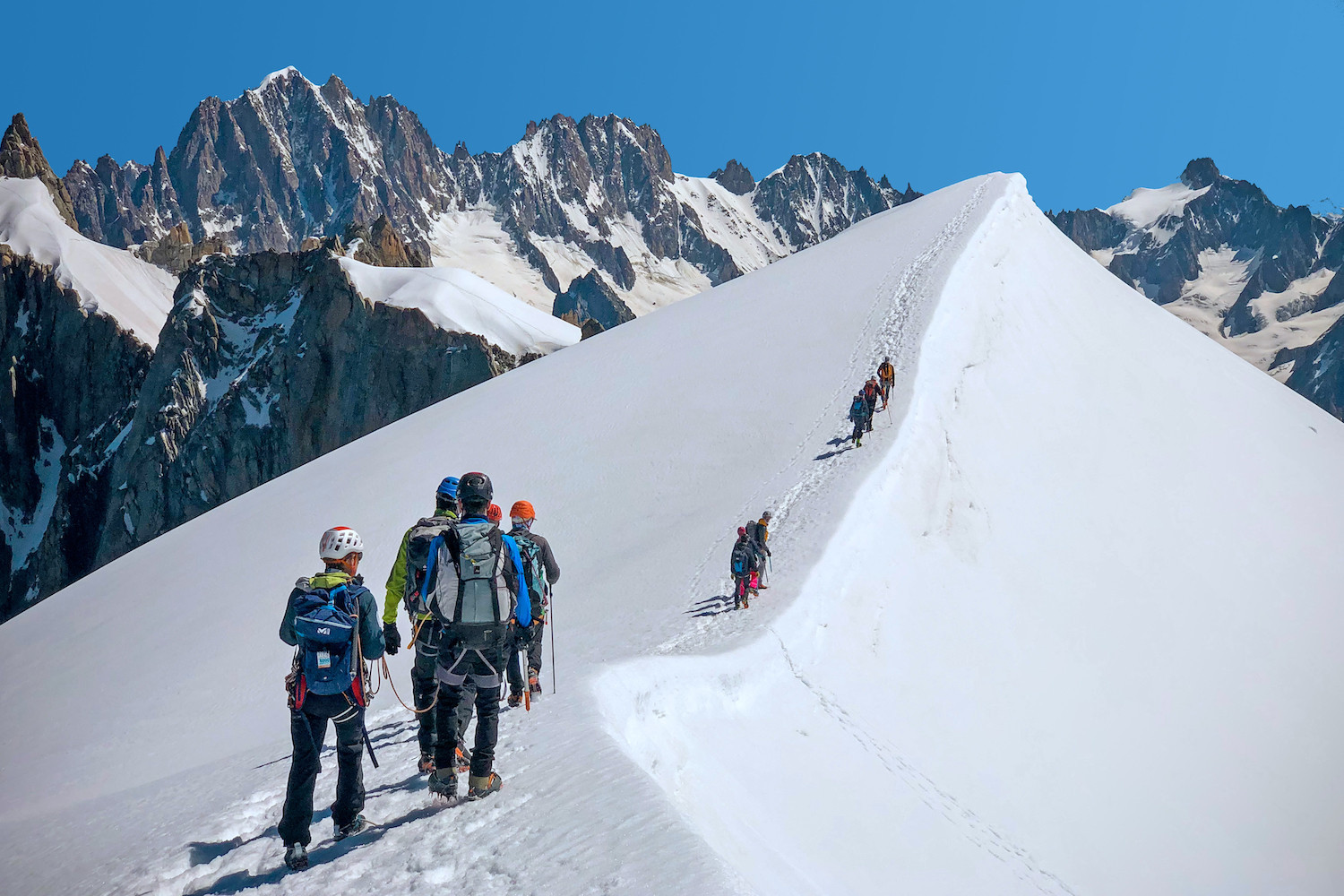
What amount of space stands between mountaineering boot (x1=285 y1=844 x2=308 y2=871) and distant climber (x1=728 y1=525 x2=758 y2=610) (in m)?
7.01

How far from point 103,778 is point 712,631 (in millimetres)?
7060

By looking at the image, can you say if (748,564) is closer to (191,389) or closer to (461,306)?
(461,306)

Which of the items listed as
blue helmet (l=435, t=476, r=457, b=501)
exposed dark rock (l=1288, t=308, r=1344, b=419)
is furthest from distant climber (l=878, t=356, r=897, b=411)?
exposed dark rock (l=1288, t=308, r=1344, b=419)

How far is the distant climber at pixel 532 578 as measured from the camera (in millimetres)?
5793

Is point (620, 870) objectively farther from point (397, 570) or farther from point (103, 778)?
point (103, 778)

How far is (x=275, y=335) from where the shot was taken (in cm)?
7500

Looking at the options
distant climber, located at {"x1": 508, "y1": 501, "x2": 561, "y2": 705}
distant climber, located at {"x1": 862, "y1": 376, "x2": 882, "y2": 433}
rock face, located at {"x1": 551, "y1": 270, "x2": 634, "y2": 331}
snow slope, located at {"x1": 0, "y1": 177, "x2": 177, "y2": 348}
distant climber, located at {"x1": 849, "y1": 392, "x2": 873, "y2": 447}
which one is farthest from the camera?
rock face, located at {"x1": 551, "y1": 270, "x2": 634, "y2": 331}

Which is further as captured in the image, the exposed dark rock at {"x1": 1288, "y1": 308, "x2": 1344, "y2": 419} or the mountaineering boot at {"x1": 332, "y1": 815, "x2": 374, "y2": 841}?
the exposed dark rock at {"x1": 1288, "y1": 308, "x2": 1344, "y2": 419}

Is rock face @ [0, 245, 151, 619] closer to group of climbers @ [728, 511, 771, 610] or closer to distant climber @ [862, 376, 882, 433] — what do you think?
distant climber @ [862, 376, 882, 433]

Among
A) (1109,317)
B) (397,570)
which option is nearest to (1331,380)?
(1109,317)

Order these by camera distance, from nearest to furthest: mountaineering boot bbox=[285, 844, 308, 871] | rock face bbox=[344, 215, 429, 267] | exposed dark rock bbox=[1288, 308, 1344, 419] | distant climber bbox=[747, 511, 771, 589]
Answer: mountaineering boot bbox=[285, 844, 308, 871]
distant climber bbox=[747, 511, 771, 589]
rock face bbox=[344, 215, 429, 267]
exposed dark rock bbox=[1288, 308, 1344, 419]

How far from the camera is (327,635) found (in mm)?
5184

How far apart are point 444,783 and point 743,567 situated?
6.58m

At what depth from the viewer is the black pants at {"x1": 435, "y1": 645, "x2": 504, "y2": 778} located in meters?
5.52
